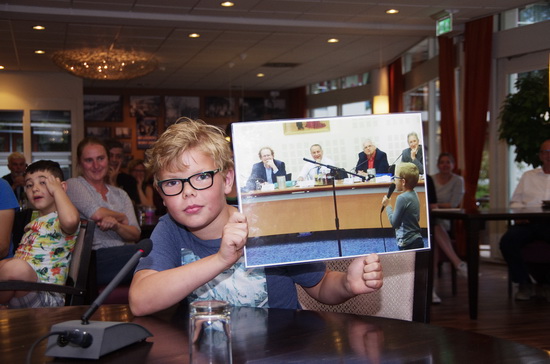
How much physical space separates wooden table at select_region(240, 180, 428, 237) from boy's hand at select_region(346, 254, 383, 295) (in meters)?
0.10

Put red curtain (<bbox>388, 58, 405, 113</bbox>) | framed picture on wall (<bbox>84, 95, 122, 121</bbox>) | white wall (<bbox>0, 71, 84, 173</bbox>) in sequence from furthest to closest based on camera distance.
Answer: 1. framed picture on wall (<bbox>84, 95, 122, 121</bbox>)
2. white wall (<bbox>0, 71, 84, 173</bbox>)
3. red curtain (<bbox>388, 58, 405, 113</bbox>)

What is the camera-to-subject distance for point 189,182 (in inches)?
60.4

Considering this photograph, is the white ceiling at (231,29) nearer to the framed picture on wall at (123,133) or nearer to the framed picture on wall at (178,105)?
the framed picture on wall at (178,105)

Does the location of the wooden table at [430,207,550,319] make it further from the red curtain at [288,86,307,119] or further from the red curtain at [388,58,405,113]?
the red curtain at [288,86,307,119]

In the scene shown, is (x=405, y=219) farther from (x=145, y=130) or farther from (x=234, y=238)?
(x=145, y=130)

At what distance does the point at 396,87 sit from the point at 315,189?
1064cm

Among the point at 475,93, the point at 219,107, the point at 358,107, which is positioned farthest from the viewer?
the point at 219,107

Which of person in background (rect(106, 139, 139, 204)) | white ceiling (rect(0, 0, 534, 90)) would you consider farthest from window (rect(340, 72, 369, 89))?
person in background (rect(106, 139, 139, 204))

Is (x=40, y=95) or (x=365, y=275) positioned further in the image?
(x=40, y=95)

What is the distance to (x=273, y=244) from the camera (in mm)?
1401

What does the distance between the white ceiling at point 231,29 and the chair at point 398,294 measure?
5.80 m

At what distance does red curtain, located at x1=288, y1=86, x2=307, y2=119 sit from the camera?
15000 millimetres

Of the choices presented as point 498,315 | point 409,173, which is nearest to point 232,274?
point 409,173

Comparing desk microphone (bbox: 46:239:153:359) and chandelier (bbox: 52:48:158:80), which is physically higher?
chandelier (bbox: 52:48:158:80)
